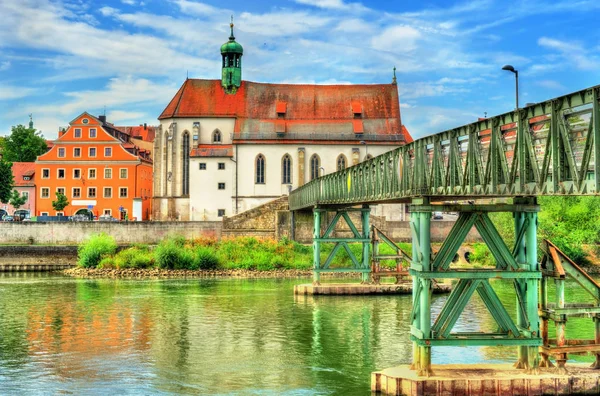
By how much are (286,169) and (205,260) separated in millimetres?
27243

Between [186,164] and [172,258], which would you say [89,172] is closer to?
[186,164]

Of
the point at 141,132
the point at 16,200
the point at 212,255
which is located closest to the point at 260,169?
the point at 212,255

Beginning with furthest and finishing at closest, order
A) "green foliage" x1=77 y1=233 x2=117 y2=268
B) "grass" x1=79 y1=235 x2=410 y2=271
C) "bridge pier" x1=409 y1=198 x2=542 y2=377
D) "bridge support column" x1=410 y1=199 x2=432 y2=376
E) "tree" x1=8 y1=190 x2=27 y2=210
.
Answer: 1. "tree" x1=8 y1=190 x2=27 y2=210
2. "green foliage" x1=77 y1=233 x2=117 y2=268
3. "grass" x1=79 y1=235 x2=410 y2=271
4. "bridge support column" x1=410 y1=199 x2=432 y2=376
5. "bridge pier" x1=409 y1=198 x2=542 y2=377

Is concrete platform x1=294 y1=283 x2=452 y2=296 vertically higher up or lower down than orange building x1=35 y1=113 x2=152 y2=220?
lower down

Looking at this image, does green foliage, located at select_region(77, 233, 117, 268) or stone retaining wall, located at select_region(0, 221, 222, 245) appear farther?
stone retaining wall, located at select_region(0, 221, 222, 245)

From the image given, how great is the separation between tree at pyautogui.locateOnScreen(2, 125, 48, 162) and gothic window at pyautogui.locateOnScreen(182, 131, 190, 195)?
41.2 meters

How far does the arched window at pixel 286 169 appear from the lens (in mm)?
88250

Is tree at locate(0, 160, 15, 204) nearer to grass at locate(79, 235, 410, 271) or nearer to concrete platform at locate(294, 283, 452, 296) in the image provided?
A: grass at locate(79, 235, 410, 271)

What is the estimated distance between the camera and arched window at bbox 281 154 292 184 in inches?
3474

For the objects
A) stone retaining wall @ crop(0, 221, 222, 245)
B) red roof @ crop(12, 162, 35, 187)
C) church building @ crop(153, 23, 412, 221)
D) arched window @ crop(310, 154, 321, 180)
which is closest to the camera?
stone retaining wall @ crop(0, 221, 222, 245)

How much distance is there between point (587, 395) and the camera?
757 inches

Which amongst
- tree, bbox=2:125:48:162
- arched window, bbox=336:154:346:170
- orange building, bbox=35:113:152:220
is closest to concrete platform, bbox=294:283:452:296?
arched window, bbox=336:154:346:170

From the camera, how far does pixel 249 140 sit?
87.9 metres

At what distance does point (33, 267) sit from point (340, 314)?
39702 millimetres
